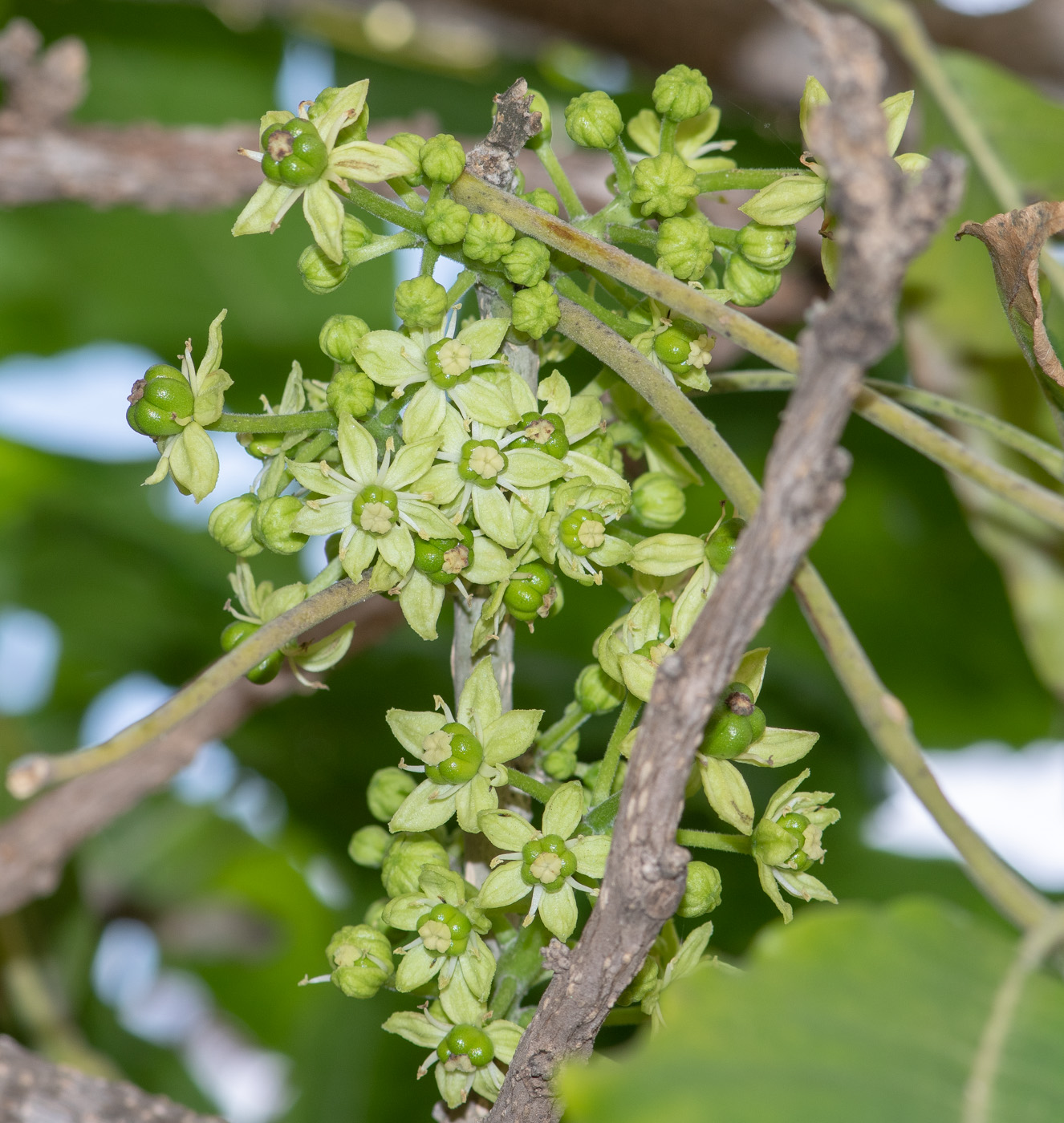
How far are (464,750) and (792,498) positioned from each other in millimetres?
262

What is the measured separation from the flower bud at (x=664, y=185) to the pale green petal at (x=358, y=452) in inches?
8.2

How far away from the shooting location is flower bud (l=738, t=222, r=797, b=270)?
0.67 m

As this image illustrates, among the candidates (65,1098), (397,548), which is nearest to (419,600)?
(397,548)

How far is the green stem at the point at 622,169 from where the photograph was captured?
0.70 metres

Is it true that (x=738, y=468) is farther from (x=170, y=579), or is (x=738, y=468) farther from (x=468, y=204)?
(x=170, y=579)

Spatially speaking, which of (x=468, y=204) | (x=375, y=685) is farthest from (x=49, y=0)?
(x=468, y=204)

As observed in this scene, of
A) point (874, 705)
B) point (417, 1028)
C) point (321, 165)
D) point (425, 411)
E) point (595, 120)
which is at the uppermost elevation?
point (595, 120)

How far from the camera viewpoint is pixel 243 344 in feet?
6.53

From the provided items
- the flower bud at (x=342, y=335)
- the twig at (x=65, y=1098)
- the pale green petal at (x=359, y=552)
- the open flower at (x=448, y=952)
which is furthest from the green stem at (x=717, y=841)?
the twig at (x=65, y=1098)

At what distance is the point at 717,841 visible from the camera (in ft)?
2.19

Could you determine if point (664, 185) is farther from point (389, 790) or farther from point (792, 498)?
point (389, 790)

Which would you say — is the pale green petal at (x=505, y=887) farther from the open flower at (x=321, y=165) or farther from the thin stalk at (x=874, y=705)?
the open flower at (x=321, y=165)

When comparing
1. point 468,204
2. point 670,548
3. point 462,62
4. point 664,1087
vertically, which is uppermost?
point 462,62

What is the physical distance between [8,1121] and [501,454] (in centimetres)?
62
